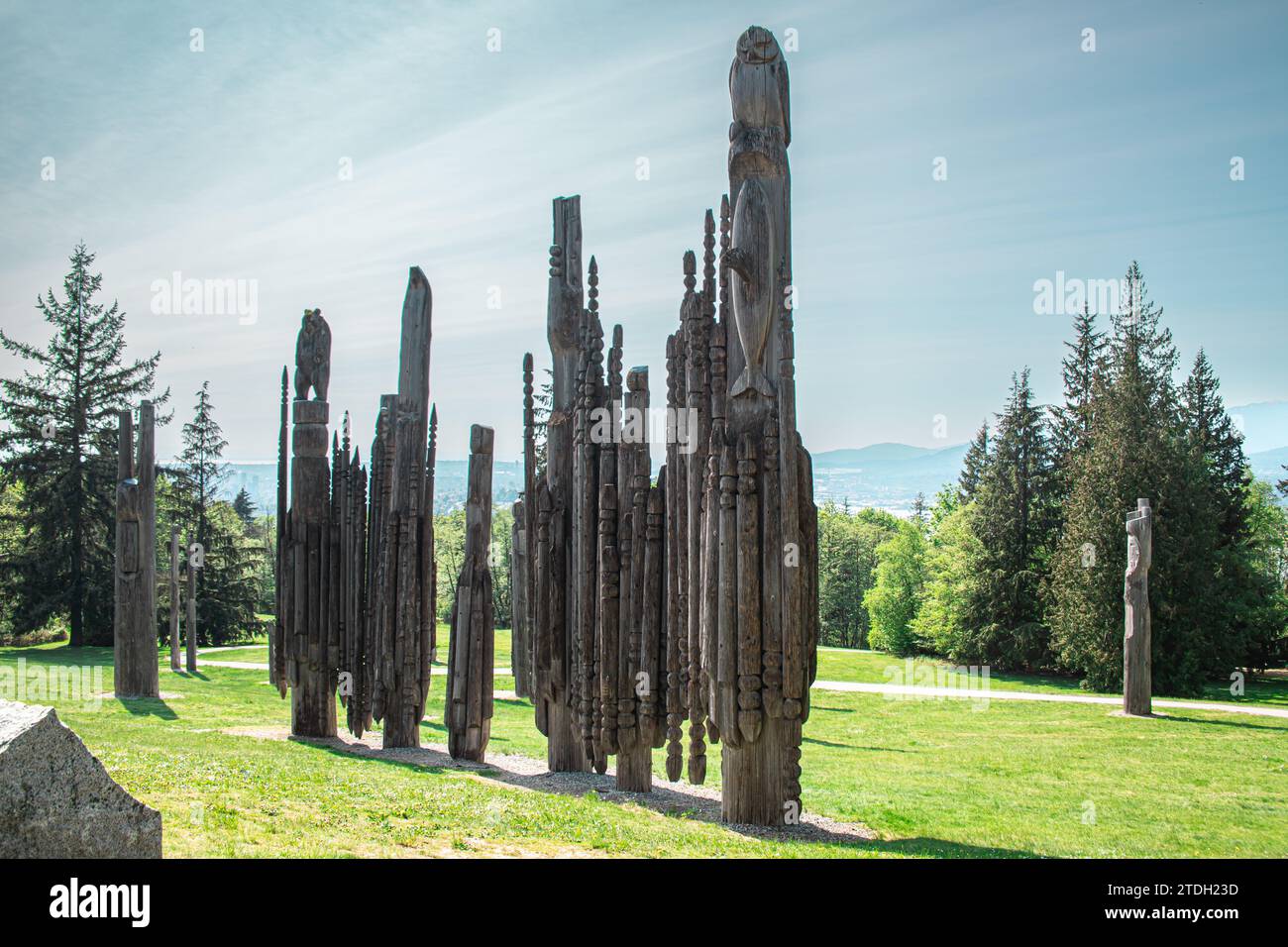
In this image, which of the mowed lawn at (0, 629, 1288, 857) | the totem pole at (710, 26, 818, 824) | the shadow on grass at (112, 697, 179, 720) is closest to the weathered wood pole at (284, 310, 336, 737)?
the mowed lawn at (0, 629, 1288, 857)

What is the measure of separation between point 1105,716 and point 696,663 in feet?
48.4

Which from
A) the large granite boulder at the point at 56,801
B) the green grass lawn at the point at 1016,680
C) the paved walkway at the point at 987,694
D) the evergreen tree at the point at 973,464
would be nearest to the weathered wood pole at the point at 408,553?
the large granite boulder at the point at 56,801

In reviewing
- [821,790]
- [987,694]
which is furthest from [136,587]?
[987,694]

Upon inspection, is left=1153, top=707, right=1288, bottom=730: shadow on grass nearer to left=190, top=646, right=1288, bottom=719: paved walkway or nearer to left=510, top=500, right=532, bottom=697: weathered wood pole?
left=190, top=646, right=1288, bottom=719: paved walkway

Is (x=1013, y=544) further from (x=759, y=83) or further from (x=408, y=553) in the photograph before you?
(x=759, y=83)

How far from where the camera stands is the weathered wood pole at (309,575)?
1338 cm

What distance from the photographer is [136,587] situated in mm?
17391

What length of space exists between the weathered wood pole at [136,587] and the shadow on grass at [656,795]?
18.9ft

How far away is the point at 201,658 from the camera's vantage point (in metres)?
31.1

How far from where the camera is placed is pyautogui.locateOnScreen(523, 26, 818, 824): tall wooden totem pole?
7.85 m

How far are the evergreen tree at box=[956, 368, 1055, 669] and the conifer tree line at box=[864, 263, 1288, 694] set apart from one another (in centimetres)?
5

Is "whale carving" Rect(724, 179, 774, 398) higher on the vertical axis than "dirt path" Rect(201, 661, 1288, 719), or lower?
higher

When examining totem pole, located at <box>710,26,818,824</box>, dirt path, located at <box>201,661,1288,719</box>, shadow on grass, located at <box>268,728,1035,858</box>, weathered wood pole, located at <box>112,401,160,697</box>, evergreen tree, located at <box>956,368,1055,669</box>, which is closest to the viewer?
shadow on grass, located at <box>268,728,1035,858</box>
